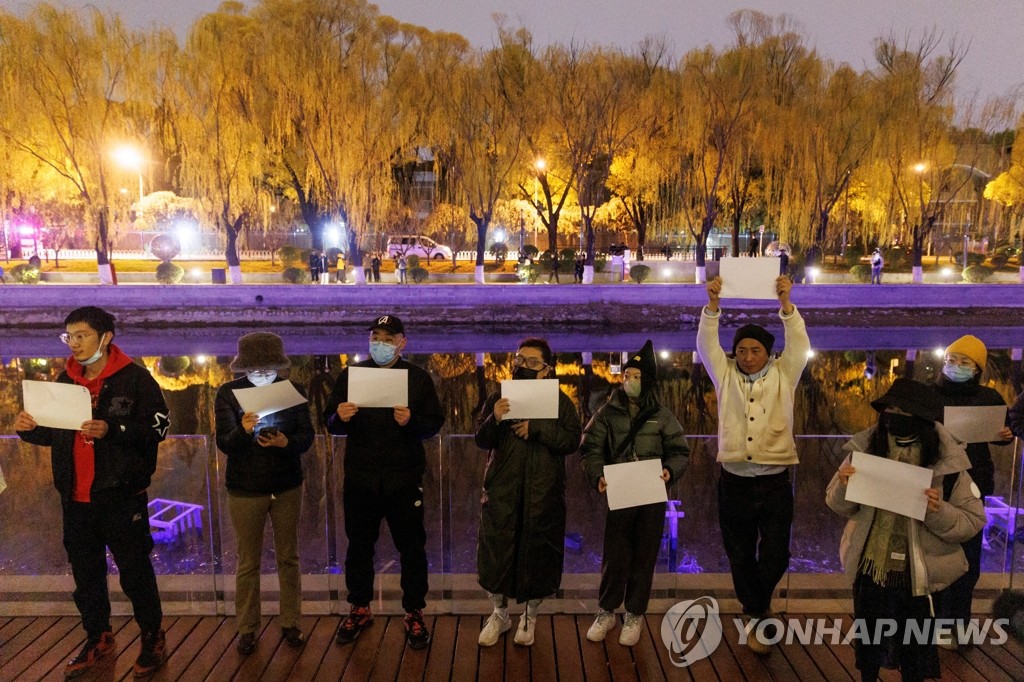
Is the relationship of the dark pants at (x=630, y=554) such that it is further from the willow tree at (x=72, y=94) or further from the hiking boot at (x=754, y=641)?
the willow tree at (x=72, y=94)

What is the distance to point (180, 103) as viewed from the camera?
22.6m

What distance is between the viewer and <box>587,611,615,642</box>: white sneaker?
11.8ft

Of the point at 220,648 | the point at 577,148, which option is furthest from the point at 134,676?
the point at 577,148

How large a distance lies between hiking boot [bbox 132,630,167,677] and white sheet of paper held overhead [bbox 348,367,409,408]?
157cm

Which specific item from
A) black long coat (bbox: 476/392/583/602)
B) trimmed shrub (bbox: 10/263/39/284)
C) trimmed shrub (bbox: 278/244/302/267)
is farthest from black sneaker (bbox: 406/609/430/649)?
trimmed shrub (bbox: 278/244/302/267)

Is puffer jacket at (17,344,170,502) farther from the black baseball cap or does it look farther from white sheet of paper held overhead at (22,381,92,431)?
the black baseball cap

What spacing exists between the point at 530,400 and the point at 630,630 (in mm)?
1370

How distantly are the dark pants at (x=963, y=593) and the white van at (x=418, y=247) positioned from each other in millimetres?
29709

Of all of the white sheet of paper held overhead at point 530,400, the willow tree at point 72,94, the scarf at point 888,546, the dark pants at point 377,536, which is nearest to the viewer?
the scarf at point 888,546

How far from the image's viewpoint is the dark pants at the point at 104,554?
329 centimetres

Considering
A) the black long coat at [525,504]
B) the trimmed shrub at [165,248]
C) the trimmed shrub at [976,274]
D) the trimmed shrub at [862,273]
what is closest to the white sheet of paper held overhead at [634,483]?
the black long coat at [525,504]

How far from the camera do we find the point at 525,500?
351 cm

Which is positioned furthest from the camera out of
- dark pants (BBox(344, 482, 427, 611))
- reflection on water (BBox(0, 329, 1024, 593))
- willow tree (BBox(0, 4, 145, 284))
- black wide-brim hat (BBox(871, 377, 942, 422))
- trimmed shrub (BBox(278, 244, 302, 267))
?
trimmed shrub (BBox(278, 244, 302, 267))

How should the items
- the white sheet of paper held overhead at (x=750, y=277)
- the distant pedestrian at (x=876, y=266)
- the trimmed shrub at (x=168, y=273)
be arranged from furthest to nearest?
the distant pedestrian at (x=876, y=266), the trimmed shrub at (x=168, y=273), the white sheet of paper held overhead at (x=750, y=277)
